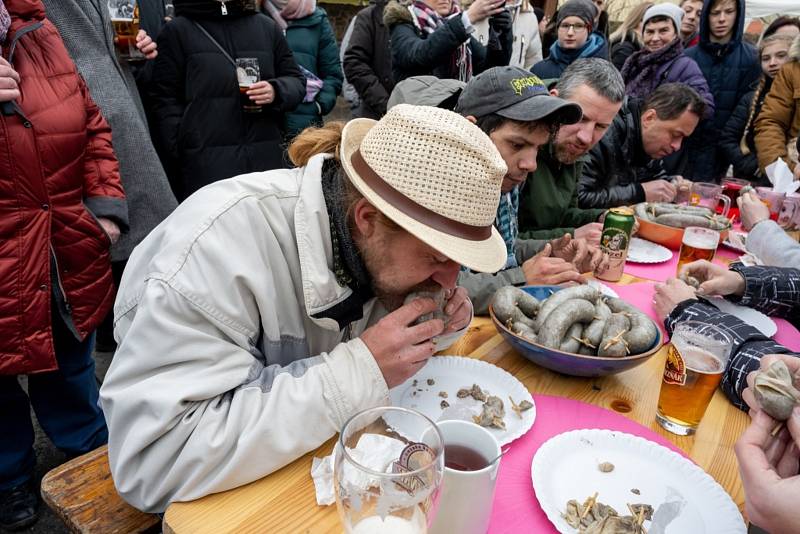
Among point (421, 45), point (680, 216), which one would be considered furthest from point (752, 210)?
point (421, 45)

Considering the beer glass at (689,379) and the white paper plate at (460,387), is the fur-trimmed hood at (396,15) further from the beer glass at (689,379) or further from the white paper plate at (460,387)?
the beer glass at (689,379)

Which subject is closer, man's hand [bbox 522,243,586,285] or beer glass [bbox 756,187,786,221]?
man's hand [bbox 522,243,586,285]

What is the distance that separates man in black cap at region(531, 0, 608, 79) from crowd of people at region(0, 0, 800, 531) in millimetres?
775

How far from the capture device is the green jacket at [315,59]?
4.89 metres

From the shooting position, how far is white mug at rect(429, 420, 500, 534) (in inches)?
39.4

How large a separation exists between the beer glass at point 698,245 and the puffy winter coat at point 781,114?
361 cm

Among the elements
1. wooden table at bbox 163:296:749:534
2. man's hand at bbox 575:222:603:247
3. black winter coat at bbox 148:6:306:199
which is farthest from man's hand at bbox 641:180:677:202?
black winter coat at bbox 148:6:306:199

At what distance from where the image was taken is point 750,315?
7.23 ft

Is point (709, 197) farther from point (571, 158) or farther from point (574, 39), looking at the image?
point (574, 39)

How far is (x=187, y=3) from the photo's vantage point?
356 centimetres

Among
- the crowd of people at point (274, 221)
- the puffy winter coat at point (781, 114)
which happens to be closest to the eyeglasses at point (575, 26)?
the crowd of people at point (274, 221)

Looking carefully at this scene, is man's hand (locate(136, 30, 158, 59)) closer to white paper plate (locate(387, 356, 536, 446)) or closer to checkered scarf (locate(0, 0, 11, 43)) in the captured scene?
checkered scarf (locate(0, 0, 11, 43))

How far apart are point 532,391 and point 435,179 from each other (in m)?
0.80

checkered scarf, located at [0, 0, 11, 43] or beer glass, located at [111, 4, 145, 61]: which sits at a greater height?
checkered scarf, located at [0, 0, 11, 43]
